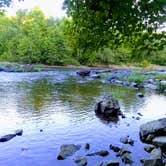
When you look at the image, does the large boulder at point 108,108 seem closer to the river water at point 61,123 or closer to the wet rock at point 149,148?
the river water at point 61,123

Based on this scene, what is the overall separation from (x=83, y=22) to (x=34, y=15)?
107554mm

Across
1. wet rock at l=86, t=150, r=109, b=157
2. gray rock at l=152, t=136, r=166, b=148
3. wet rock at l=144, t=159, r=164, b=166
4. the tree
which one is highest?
the tree

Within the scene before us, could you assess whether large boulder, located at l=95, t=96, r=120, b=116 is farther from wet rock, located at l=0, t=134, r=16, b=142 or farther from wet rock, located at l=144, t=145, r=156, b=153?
wet rock, located at l=0, t=134, r=16, b=142

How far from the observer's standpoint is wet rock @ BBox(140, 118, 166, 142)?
17.0 meters

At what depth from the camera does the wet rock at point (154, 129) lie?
1697 centimetres

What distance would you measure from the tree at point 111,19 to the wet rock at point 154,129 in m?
10.7

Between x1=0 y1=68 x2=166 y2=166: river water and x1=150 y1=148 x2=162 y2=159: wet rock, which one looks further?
x1=0 y1=68 x2=166 y2=166: river water

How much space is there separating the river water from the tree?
7927 millimetres

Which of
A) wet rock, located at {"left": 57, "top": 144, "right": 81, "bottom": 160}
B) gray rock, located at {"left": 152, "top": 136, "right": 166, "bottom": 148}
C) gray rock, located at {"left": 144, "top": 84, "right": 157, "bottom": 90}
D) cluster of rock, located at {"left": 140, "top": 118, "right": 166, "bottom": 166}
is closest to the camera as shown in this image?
wet rock, located at {"left": 57, "top": 144, "right": 81, "bottom": 160}

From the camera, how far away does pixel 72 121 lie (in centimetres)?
2109

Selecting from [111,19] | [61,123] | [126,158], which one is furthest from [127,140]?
[111,19]

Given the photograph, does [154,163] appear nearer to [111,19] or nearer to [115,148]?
[115,148]

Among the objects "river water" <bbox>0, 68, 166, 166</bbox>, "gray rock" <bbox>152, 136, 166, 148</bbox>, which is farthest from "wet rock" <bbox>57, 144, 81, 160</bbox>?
"gray rock" <bbox>152, 136, 166, 148</bbox>

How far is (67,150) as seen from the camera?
1522cm
